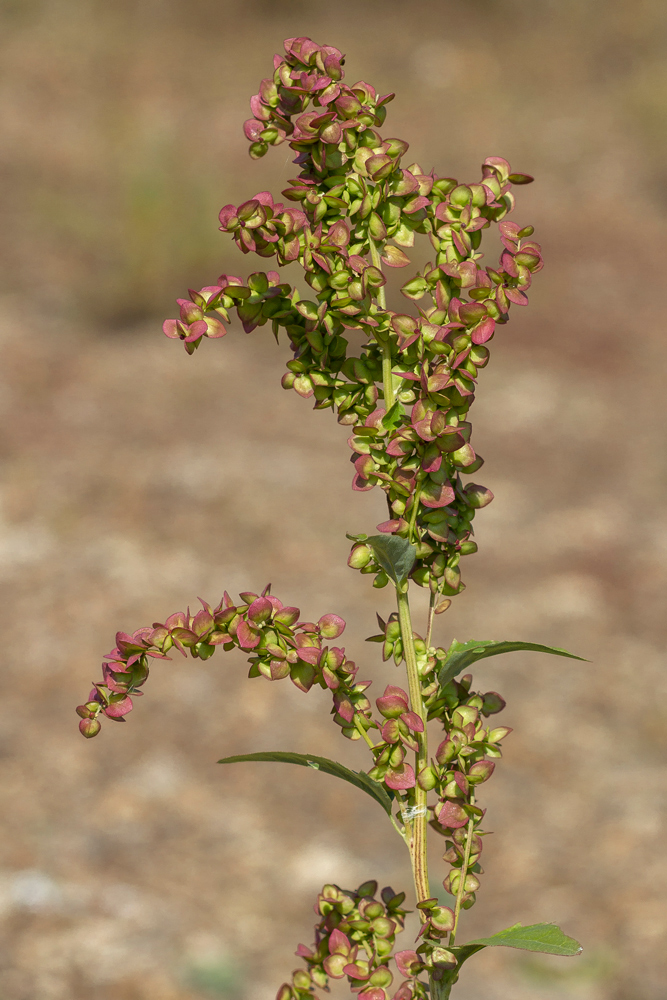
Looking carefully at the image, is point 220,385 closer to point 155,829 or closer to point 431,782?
point 155,829

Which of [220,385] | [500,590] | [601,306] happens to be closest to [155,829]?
[500,590]

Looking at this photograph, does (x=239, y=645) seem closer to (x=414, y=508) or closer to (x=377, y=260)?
(x=414, y=508)

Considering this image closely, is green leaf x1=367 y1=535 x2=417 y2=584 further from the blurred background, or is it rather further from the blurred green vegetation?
the blurred green vegetation

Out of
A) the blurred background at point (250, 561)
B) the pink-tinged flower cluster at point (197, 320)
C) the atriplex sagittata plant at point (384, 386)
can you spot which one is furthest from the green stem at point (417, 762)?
the blurred background at point (250, 561)

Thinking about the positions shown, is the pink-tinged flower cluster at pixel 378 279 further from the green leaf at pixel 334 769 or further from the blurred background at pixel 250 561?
the blurred background at pixel 250 561

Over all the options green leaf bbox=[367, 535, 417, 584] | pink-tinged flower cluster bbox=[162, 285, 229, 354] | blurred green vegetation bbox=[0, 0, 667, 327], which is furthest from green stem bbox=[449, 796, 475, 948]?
blurred green vegetation bbox=[0, 0, 667, 327]

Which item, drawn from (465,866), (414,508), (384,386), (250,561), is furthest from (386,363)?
(250,561)
